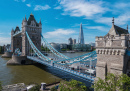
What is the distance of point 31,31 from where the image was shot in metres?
37.5

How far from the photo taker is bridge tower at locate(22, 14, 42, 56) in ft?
119

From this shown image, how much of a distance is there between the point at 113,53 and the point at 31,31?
32794 millimetres

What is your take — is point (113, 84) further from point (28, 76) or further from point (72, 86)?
point (28, 76)

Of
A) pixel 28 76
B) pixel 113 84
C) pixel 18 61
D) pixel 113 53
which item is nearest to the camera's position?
pixel 113 84

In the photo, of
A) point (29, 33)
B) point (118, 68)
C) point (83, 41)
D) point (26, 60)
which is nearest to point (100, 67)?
point (118, 68)

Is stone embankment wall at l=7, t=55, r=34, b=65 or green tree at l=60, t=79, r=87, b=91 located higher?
green tree at l=60, t=79, r=87, b=91

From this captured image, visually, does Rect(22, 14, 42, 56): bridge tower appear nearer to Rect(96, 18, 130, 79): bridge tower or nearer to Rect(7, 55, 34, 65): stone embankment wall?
Rect(7, 55, 34, 65): stone embankment wall

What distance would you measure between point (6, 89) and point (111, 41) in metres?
12.8

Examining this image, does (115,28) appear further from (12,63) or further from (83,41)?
(83,41)

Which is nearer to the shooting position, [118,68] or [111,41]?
[118,68]

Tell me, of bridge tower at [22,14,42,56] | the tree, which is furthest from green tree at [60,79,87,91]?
bridge tower at [22,14,42,56]

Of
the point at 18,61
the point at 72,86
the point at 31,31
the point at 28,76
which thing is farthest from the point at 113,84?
the point at 31,31

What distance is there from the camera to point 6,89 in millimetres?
12742

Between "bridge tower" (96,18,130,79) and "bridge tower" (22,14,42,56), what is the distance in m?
30.9
